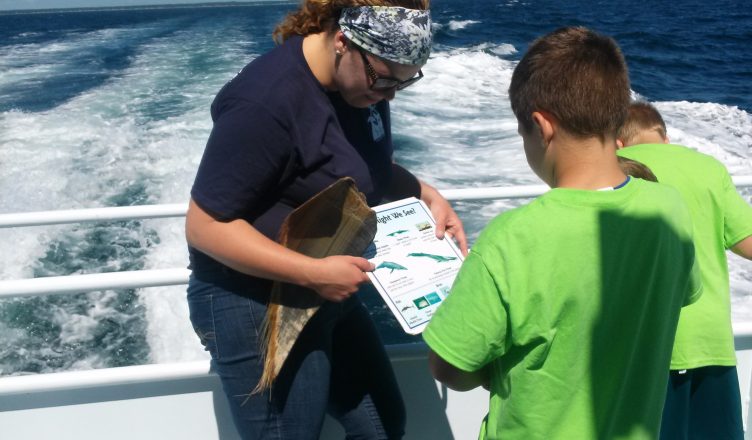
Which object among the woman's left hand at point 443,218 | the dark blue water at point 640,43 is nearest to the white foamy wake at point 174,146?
the dark blue water at point 640,43

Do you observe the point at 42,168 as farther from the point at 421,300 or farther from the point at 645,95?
the point at 645,95

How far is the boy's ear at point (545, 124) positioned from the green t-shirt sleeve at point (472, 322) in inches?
6.5

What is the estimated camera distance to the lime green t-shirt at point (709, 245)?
121 cm

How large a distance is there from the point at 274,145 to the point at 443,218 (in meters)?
0.46

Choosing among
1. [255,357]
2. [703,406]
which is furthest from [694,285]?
[255,357]

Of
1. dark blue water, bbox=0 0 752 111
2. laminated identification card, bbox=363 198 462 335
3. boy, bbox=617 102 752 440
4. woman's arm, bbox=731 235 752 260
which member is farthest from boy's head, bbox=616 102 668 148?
dark blue water, bbox=0 0 752 111

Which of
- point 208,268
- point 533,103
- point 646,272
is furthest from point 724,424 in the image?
point 208,268

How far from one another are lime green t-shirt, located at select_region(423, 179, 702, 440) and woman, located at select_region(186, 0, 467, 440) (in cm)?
28

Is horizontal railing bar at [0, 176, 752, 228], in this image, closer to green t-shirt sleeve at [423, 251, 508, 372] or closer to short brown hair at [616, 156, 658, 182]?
short brown hair at [616, 156, 658, 182]

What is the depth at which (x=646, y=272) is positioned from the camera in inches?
34.0

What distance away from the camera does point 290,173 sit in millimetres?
1052

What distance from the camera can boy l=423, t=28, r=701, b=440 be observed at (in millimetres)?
833

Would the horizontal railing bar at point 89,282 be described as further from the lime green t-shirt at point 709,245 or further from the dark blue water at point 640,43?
the dark blue water at point 640,43

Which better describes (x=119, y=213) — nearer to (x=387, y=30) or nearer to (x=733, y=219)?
(x=387, y=30)
